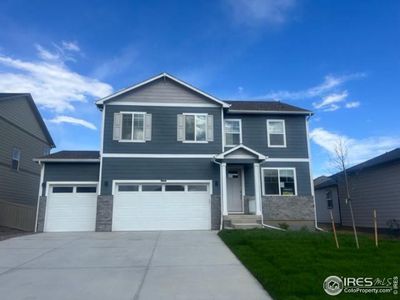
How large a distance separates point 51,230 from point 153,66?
9.86 m

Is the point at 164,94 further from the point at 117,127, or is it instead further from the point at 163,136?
the point at 117,127

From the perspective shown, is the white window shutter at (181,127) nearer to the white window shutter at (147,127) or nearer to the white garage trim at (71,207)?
the white window shutter at (147,127)

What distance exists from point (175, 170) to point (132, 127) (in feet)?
9.94

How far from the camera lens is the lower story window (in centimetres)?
1556

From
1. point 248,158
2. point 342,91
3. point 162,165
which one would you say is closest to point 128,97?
point 162,165

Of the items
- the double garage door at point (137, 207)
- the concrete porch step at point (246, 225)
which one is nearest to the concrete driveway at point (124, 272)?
the concrete porch step at point (246, 225)

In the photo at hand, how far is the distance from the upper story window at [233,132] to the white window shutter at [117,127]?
5.45m

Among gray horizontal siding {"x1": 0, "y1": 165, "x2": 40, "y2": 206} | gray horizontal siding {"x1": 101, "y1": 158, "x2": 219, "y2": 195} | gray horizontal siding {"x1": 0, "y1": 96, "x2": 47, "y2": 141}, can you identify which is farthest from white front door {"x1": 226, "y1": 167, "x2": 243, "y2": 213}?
gray horizontal siding {"x1": 0, "y1": 96, "x2": 47, "y2": 141}

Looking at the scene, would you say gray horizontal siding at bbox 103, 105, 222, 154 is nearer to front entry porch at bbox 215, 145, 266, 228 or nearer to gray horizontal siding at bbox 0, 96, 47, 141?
front entry porch at bbox 215, 145, 266, 228

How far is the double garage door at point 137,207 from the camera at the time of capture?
14.3m

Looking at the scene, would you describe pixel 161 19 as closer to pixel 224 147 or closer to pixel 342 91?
pixel 224 147

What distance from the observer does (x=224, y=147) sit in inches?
619

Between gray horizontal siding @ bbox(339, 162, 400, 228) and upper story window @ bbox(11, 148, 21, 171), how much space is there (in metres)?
20.4

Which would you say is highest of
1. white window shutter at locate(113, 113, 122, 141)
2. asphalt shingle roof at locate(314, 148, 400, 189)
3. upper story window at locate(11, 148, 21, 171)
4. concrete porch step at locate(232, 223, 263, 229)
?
white window shutter at locate(113, 113, 122, 141)
